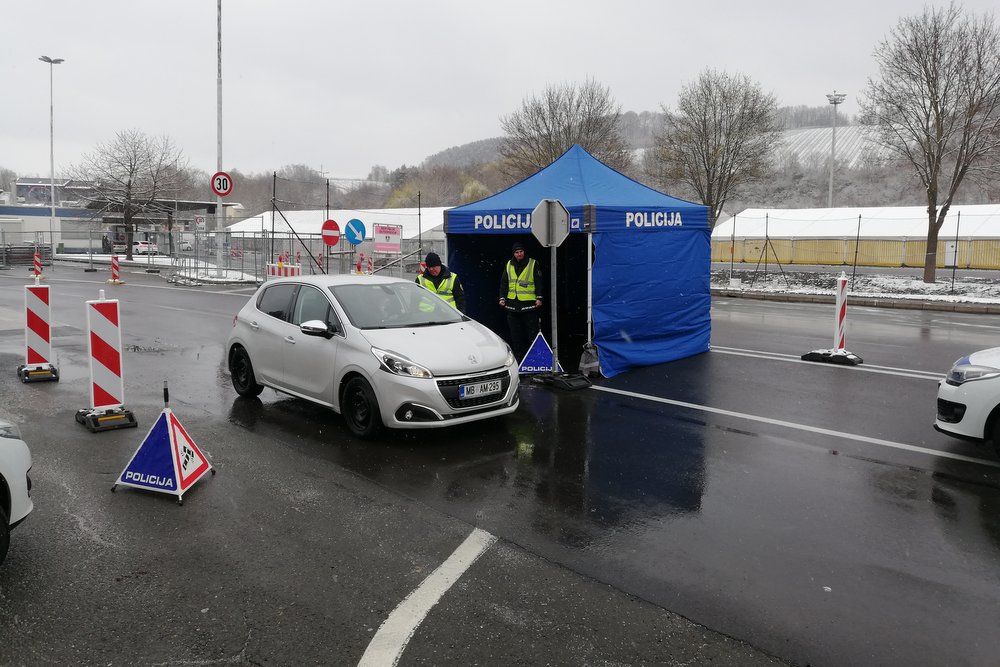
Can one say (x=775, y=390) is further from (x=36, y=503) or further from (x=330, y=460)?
(x=36, y=503)

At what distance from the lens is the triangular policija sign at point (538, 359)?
9938 mm

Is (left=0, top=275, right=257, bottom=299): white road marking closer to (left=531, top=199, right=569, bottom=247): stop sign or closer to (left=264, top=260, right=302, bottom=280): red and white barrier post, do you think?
(left=264, top=260, right=302, bottom=280): red and white barrier post

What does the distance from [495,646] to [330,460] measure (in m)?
3.34

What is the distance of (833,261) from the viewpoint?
129ft

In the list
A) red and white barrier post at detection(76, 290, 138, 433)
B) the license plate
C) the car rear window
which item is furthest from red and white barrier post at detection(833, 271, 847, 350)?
red and white barrier post at detection(76, 290, 138, 433)

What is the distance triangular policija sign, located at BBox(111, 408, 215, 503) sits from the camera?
5.55 metres

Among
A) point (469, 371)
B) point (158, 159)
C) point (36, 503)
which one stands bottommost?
point (36, 503)

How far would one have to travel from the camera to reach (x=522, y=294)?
10.4m

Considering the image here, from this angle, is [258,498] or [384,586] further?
[258,498]

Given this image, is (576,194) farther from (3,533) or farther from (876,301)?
(876,301)

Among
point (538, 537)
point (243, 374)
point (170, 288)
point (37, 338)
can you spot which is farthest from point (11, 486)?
point (170, 288)

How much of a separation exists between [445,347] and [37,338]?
623cm

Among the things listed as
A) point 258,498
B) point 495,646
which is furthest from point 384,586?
point 258,498

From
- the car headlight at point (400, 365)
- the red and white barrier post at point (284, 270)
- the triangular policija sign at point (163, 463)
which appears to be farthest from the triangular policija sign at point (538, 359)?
the red and white barrier post at point (284, 270)
